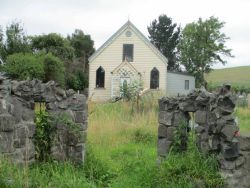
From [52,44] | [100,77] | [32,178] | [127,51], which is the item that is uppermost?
[52,44]

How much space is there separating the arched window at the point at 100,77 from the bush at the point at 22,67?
6.54 meters

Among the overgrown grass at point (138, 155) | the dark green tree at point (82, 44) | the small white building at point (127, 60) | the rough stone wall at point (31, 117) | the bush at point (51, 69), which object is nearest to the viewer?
the overgrown grass at point (138, 155)

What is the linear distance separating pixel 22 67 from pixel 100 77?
8.39 meters

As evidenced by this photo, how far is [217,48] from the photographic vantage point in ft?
148

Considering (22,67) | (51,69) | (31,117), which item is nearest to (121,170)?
(31,117)

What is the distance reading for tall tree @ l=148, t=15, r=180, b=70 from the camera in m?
52.1

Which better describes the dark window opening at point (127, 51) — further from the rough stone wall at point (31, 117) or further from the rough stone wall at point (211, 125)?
the rough stone wall at point (211, 125)

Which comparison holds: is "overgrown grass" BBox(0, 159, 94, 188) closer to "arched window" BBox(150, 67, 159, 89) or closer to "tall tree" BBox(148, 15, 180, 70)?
"arched window" BBox(150, 67, 159, 89)

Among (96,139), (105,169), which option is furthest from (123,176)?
(96,139)

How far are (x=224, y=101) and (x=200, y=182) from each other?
1.36 meters

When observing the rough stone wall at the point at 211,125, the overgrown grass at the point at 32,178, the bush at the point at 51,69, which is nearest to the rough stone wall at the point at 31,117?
the overgrown grass at the point at 32,178

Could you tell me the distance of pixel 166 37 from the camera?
53438mm

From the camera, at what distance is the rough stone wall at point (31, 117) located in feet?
25.9

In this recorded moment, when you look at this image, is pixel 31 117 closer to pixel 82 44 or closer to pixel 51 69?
pixel 51 69
